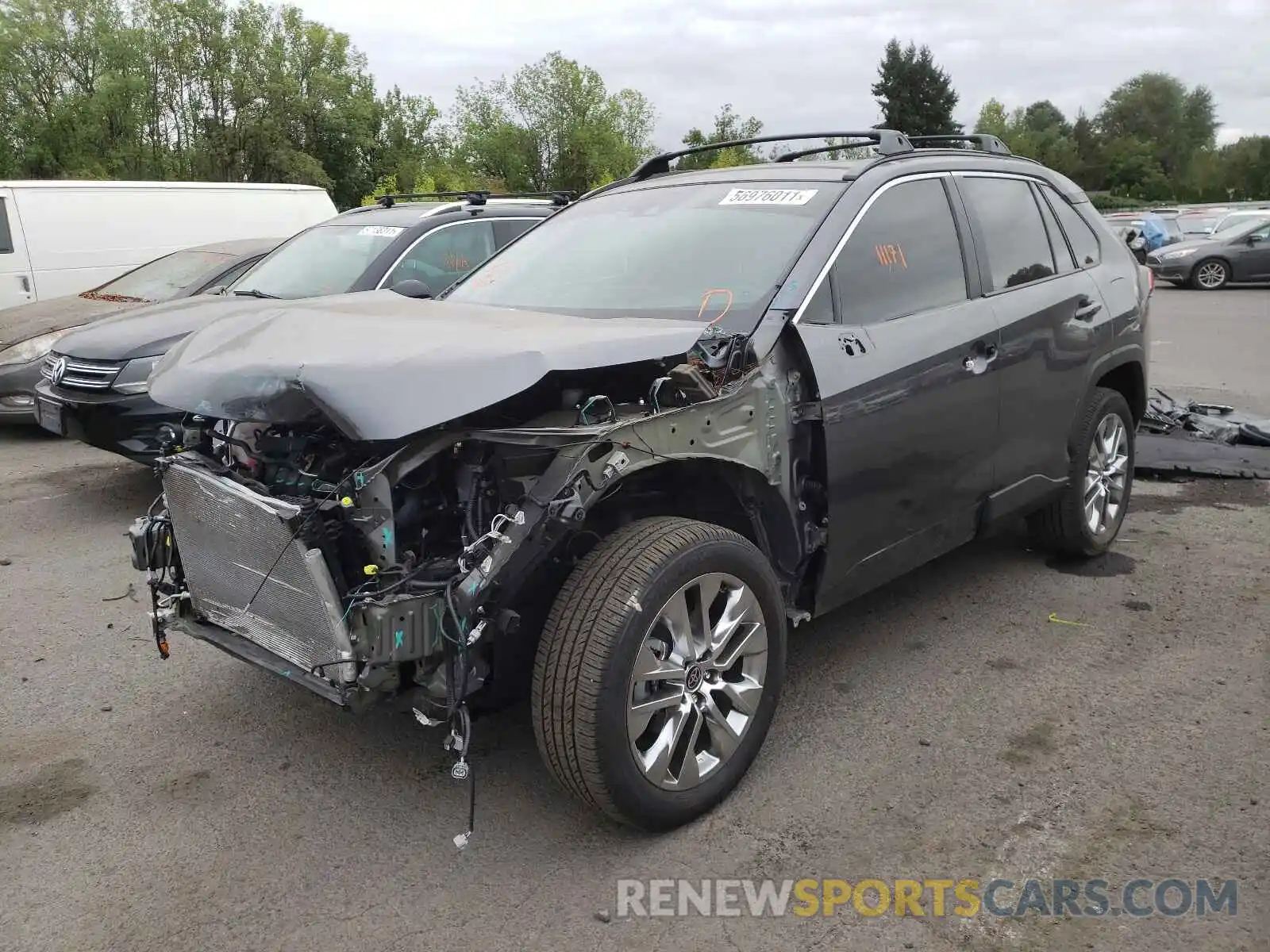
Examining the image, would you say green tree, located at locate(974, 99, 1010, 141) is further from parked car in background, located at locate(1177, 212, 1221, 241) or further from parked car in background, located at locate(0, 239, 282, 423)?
parked car in background, located at locate(0, 239, 282, 423)

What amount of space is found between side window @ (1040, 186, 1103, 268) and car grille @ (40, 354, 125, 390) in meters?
5.01

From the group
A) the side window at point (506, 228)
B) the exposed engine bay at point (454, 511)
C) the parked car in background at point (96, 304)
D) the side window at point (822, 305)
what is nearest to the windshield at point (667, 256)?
the side window at point (822, 305)

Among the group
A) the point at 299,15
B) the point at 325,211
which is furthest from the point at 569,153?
the point at 325,211

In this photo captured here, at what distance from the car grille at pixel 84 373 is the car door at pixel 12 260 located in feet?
18.8

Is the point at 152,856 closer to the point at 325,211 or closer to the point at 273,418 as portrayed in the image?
the point at 273,418

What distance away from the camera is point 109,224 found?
11.6 meters

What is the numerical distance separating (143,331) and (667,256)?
150 inches

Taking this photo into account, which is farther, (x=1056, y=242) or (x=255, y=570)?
(x=1056, y=242)

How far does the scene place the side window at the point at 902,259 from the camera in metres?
3.65

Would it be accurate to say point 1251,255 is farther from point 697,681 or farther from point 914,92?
point 914,92

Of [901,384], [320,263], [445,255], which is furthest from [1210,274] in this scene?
[901,384]

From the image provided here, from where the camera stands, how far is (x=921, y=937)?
8.49 ft

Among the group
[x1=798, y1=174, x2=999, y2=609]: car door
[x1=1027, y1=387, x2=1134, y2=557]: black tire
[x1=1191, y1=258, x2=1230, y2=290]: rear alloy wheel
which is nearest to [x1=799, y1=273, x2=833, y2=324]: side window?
[x1=798, y1=174, x2=999, y2=609]: car door

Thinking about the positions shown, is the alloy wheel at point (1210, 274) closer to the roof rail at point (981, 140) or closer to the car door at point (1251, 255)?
the car door at point (1251, 255)
